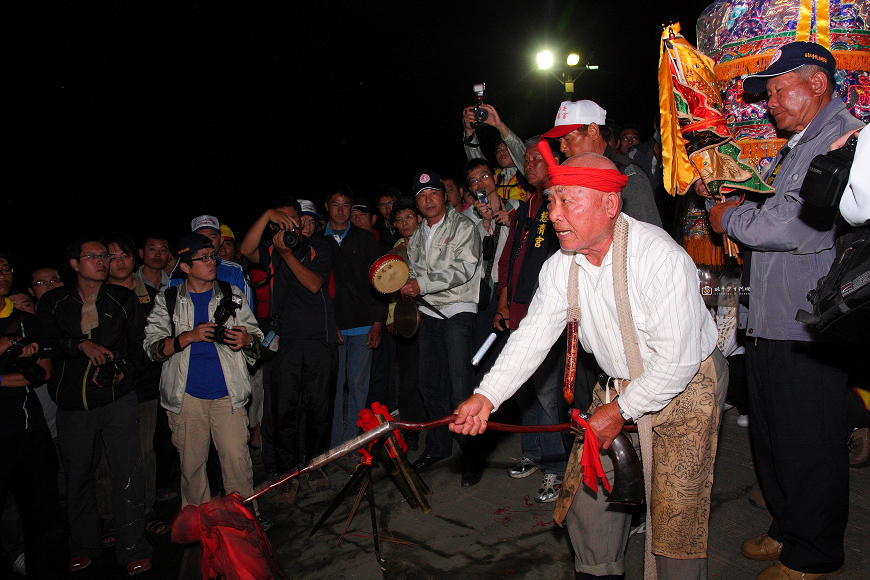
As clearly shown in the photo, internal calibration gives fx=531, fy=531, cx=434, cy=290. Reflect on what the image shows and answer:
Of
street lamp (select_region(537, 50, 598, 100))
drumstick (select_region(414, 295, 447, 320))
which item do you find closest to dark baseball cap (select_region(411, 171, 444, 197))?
drumstick (select_region(414, 295, 447, 320))

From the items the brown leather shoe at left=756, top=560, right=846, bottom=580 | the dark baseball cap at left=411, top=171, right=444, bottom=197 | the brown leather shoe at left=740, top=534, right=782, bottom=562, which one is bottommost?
the brown leather shoe at left=740, top=534, right=782, bottom=562

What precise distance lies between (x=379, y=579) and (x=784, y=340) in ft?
8.81

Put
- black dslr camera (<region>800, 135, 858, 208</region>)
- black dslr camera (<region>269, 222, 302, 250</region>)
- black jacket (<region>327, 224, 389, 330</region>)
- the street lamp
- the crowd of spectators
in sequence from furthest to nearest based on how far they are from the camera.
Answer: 1. the street lamp
2. black jacket (<region>327, 224, 389, 330</region>)
3. black dslr camera (<region>269, 222, 302, 250</region>)
4. the crowd of spectators
5. black dslr camera (<region>800, 135, 858, 208</region>)

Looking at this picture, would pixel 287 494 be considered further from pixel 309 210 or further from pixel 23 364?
pixel 309 210

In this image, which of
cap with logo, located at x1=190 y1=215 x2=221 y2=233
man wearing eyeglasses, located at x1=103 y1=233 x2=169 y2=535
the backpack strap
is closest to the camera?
the backpack strap

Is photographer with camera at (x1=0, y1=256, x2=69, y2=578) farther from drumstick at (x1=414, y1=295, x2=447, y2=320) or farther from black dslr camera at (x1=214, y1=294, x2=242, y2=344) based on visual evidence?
drumstick at (x1=414, y1=295, x2=447, y2=320)

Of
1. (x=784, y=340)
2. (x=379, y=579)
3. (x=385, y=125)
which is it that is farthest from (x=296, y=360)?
(x=385, y=125)

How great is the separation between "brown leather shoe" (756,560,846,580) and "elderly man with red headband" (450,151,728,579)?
0.77m

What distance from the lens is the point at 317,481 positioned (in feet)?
15.6

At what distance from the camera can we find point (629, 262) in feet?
7.48

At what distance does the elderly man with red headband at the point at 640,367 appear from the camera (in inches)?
84.7

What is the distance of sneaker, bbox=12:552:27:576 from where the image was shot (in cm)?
384

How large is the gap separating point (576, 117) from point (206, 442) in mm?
3471

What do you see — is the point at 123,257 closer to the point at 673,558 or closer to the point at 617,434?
the point at 617,434
